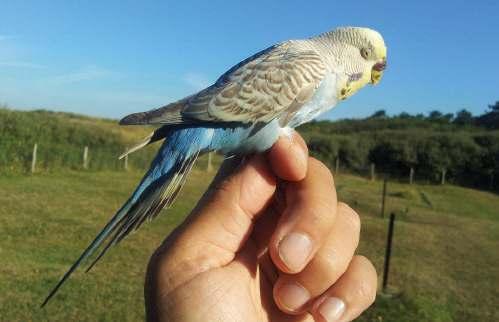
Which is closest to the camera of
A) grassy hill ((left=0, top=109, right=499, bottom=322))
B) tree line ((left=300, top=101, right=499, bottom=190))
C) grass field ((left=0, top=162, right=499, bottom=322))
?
grass field ((left=0, top=162, right=499, bottom=322))


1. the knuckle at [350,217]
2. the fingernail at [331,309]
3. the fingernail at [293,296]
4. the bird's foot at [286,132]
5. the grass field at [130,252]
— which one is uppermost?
the bird's foot at [286,132]

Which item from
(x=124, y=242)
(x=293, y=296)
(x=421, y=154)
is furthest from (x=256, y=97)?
(x=421, y=154)

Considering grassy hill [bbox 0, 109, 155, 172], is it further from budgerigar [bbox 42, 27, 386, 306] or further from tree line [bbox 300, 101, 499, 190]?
budgerigar [bbox 42, 27, 386, 306]

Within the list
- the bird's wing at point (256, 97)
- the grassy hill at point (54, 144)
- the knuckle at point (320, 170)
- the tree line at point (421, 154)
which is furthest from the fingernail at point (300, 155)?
the tree line at point (421, 154)

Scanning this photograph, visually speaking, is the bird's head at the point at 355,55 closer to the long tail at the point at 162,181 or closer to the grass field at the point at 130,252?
the long tail at the point at 162,181

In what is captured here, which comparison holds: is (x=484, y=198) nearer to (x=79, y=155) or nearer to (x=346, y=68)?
(x=79, y=155)

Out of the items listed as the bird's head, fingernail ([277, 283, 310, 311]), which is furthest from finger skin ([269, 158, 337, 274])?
the bird's head

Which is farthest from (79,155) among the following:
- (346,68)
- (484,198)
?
(346,68)
